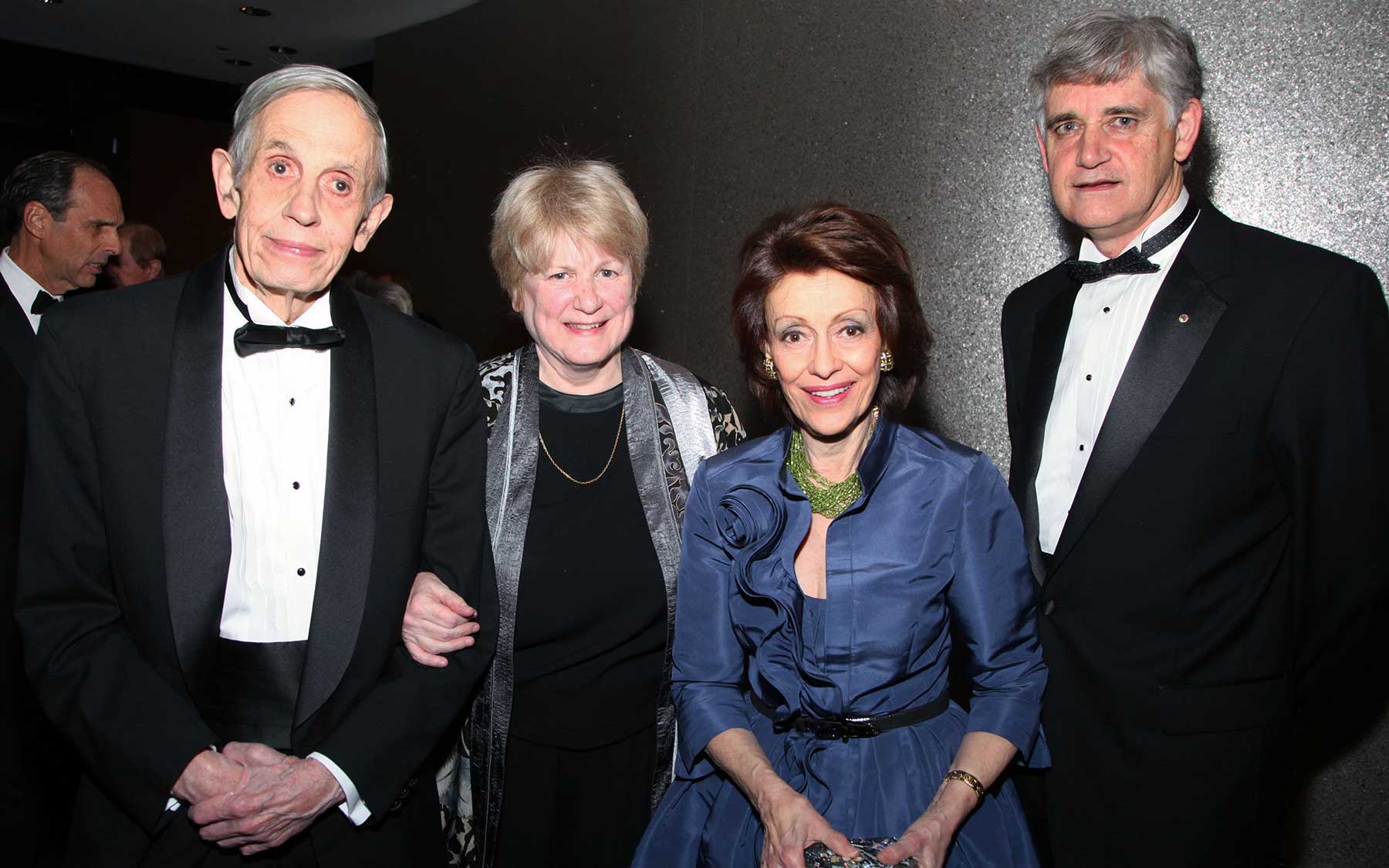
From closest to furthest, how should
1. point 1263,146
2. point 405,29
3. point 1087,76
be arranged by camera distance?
point 1087,76
point 1263,146
point 405,29

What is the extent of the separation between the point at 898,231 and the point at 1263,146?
1.32 meters

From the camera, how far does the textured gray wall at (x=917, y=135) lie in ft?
9.20

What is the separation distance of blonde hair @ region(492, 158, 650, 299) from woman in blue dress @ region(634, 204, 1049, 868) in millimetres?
469

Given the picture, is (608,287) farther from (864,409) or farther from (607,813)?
(607,813)

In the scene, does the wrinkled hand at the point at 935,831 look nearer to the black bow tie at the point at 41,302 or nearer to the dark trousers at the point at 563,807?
the dark trousers at the point at 563,807

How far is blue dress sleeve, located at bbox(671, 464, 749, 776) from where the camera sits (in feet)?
6.39

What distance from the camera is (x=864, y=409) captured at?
195 cm

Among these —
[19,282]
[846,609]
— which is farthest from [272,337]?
[19,282]

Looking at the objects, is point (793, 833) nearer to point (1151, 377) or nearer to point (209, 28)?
point (1151, 377)

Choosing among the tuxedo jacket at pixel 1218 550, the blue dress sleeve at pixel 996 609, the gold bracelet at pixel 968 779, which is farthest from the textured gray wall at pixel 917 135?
the gold bracelet at pixel 968 779

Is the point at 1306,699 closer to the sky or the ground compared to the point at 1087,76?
closer to the ground

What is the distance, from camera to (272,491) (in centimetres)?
176

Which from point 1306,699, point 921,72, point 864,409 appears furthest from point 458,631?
point 921,72

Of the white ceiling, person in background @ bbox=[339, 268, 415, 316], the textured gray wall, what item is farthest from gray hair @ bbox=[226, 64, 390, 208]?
the white ceiling
